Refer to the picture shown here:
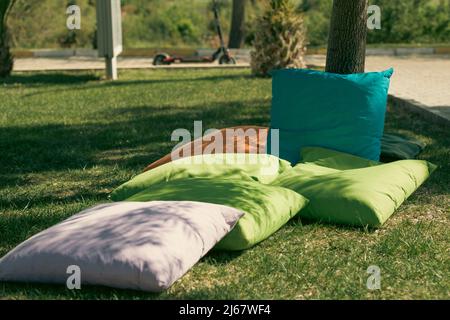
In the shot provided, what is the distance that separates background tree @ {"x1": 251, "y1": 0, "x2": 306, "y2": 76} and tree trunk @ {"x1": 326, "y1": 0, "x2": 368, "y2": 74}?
648 centimetres

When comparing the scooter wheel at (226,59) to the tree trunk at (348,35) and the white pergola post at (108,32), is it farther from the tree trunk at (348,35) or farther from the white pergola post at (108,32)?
the tree trunk at (348,35)

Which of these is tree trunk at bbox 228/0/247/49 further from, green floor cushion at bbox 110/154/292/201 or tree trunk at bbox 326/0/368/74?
green floor cushion at bbox 110/154/292/201

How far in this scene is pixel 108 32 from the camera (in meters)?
14.8

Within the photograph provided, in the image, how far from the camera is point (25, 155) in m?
8.36

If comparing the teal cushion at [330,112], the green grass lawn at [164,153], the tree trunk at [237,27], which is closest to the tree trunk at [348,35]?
the teal cushion at [330,112]

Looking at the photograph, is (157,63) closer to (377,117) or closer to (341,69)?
(341,69)

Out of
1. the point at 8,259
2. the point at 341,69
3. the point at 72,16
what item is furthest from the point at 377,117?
the point at 72,16

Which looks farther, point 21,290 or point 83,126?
point 83,126

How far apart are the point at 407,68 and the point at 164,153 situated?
30.5ft

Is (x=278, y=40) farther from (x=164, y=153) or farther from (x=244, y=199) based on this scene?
(x=244, y=199)

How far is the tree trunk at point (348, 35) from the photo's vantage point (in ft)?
27.2

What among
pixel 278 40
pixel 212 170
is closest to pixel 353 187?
pixel 212 170

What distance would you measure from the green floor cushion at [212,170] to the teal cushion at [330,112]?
63cm

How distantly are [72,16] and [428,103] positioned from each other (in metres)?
12.5
